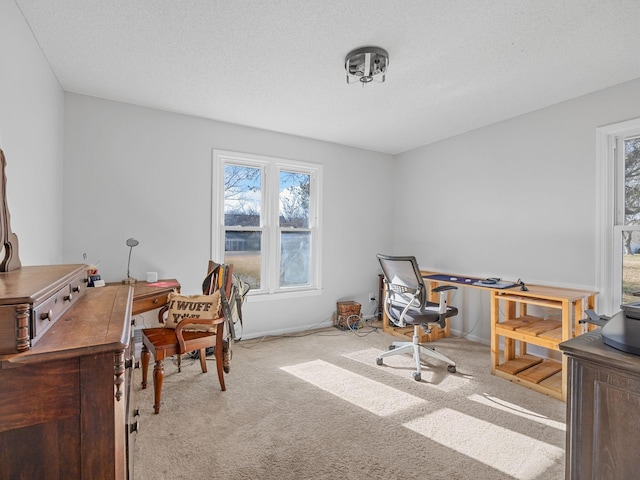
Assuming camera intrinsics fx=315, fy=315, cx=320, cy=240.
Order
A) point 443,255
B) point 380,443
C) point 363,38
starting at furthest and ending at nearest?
point 443,255 → point 363,38 → point 380,443

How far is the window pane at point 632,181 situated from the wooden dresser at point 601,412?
2.46 m

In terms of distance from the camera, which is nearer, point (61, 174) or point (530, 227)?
point (61, 174)

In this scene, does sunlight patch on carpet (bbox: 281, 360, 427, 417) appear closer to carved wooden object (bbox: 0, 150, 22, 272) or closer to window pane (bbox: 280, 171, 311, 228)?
window pane (bbox: 280, 171, 311, 228)

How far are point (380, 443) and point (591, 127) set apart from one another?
3.21 metres

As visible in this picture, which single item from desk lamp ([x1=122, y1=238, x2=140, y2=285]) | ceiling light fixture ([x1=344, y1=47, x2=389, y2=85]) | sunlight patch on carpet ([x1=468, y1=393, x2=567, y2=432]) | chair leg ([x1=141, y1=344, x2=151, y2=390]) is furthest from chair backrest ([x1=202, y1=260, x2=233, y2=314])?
sunlight patch on carpet ([x1=468, y1=393, x2=567, y2=432])

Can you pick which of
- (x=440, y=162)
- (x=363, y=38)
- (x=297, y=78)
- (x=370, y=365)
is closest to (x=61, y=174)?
(x=297, y=78)

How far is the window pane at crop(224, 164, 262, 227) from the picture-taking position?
12.3 feet

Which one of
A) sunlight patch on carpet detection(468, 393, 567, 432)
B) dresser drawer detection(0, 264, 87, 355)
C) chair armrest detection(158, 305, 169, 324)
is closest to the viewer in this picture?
dresser drawer detection(0, 264, 87, 355)

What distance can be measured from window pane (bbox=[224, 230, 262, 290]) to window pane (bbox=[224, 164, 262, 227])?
138mm

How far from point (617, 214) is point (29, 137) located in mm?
4539

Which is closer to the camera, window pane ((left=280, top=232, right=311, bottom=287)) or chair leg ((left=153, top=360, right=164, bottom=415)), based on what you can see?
chair leg ((left=153, top=360, right=164, bottom=415))

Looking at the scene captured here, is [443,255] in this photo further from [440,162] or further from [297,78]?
[297,78]

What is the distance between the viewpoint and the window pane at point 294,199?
4129 mm

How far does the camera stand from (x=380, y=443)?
6.27 ft
